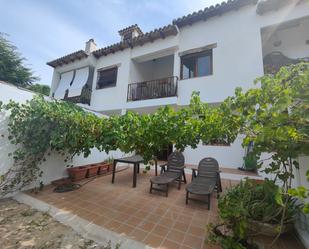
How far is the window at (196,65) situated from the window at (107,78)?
473 cm

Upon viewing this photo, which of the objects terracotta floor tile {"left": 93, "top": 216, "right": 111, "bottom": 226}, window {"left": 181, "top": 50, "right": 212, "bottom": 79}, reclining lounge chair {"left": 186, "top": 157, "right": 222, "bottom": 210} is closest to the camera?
terracotta floor tile {"left": 93, "top": 216, "right": 111, "bottom": 226}

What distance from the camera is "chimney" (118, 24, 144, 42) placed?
1112cm

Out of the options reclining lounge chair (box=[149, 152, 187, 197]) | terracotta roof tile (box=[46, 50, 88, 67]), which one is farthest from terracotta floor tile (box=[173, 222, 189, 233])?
terracotta roof tile (box=[46, 50, 88, 67])

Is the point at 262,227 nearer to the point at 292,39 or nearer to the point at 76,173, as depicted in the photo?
the point at 76,173

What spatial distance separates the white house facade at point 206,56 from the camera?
279 inches

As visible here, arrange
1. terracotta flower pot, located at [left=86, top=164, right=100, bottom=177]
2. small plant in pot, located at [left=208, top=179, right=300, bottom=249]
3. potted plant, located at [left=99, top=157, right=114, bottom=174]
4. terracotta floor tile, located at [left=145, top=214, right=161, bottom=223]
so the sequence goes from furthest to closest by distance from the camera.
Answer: potted plant, located at [left=99, top=157, right=114, bottom=174] → terracotta flower pot, located at [left=86, top=164, right=100, bottom=177] → terracotta floor tile, located at [left=145, top=214, right=161, bottom=223] → small plant in pot, located at [left=208, top=179, right=300, bottom=249]

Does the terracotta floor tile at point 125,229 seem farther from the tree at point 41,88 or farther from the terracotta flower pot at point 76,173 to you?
the tree at point 41,88

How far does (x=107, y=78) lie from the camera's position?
11.0 m

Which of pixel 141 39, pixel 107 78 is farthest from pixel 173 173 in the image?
pixel 107 78

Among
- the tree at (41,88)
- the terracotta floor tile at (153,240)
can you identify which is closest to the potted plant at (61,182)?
the terracotta floor tile at (153,240)

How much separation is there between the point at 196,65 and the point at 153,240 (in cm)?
820

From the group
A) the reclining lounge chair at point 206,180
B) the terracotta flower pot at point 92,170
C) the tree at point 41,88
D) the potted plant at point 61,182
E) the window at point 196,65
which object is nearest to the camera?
the reclining lounge chair at point 206,180

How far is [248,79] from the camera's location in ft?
23.1

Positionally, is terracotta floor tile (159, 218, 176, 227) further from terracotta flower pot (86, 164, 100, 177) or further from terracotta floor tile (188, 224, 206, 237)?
terracotta flower pot (86, 164, 100, 177)
